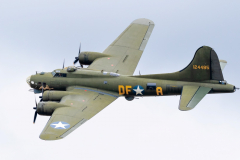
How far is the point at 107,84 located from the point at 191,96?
960cm

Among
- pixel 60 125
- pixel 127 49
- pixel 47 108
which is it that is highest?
pixel 127 49

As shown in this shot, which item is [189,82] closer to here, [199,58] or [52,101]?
[199,58]

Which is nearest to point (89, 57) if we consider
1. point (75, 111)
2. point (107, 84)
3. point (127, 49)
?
point (127, 49)

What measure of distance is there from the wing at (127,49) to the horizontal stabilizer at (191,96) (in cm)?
836

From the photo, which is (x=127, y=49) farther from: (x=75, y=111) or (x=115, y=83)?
(x=75, y=111)

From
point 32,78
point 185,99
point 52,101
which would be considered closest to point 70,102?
point 52,101

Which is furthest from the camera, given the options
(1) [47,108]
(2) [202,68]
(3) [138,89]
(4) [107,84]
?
(4) [107,84]

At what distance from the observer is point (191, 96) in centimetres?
5575

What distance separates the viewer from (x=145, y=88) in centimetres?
5947

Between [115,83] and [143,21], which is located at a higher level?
[143,21]

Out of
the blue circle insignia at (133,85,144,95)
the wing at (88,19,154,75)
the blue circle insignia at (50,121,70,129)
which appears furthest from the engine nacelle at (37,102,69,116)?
the wing at (88,19,154,75)

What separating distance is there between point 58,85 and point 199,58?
1576 cm

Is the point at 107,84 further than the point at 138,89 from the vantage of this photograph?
Yes

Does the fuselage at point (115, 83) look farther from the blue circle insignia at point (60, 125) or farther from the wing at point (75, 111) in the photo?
the blue circle insignia at point (60, 125)
